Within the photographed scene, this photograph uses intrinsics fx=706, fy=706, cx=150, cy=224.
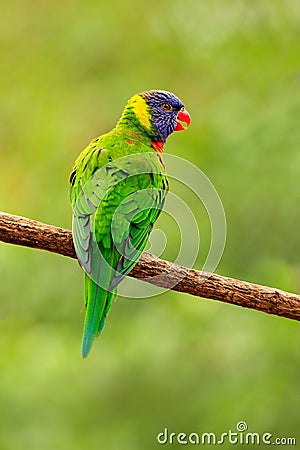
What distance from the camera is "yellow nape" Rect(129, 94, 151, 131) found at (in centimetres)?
287

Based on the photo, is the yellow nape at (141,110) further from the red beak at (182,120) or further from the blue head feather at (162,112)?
the red beak at (182,120)

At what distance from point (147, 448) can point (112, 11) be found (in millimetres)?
2855

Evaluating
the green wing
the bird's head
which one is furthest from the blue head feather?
the green wing

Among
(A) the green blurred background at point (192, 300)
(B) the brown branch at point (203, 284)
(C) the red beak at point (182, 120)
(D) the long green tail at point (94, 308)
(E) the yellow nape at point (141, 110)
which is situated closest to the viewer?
(D) the long green tail at point (94, 308)

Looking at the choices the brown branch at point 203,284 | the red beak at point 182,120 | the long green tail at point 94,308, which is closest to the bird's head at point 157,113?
the red beak at point 182,120

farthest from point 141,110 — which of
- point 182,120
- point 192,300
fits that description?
point 192,300

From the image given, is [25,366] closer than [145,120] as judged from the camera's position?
No

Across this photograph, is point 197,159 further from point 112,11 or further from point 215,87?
point 112,11

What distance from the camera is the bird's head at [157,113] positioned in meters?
2.87

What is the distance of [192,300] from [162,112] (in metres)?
1.18

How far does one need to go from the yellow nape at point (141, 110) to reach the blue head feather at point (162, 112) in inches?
0.8

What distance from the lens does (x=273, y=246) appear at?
12.1 ft

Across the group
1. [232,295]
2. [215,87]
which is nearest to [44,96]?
[215,87]

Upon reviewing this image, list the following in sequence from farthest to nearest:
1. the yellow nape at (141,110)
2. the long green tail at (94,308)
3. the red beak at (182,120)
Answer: the red beak at (182,120) → the yellow nape at (141,110) → the long green tail at (94,308)
